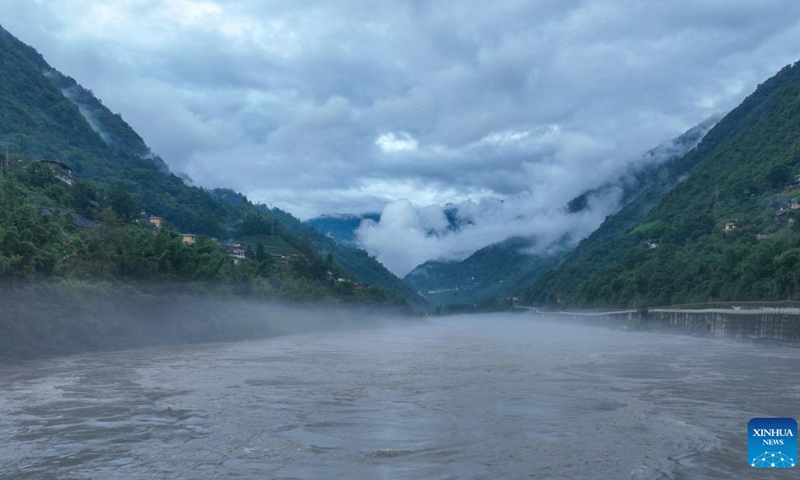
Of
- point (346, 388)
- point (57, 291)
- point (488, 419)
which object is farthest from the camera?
point (57, 291)

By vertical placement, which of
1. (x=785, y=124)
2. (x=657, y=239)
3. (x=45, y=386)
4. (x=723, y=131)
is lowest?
(x=45, y=386)

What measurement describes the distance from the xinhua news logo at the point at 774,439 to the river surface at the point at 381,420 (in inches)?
128

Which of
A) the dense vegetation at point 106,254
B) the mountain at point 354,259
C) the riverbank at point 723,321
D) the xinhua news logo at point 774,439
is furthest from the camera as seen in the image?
the mountain at point 354,259

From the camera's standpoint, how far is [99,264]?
109 feet

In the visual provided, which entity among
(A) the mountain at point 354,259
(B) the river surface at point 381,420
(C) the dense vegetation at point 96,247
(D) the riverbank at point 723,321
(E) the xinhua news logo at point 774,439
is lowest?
(B) the river surface at point 381,420

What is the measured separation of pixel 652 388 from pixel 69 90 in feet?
444

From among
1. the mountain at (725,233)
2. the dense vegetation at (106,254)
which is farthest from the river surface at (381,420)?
the mountain at (725,233)

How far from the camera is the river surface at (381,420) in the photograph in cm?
911

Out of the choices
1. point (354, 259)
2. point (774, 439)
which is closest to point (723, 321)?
point (774, 439)

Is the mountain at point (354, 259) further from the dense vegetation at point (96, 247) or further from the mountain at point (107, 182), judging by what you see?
the dense vegetation at point (96, 247)

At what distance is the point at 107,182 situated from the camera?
90.2 m

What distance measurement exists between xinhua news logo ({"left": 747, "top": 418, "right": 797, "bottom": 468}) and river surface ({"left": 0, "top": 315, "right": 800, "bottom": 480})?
3259 mm

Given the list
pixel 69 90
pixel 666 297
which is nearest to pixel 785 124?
pixel 666 297

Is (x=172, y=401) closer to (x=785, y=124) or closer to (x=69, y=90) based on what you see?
(x=785, y=124)
